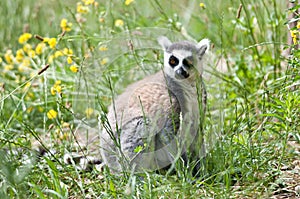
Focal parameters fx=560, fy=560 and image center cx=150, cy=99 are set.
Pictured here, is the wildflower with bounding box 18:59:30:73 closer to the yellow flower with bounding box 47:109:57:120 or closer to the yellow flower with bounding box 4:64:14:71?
the yellow flower with bounding box 4:64:14:71

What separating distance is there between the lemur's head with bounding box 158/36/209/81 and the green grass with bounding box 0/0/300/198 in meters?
0.12

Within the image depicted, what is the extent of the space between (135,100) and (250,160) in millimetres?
905

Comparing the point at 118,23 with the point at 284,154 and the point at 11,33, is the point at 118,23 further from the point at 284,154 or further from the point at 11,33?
the point at 284,154

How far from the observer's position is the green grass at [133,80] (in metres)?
2.98

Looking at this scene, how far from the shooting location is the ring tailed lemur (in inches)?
134

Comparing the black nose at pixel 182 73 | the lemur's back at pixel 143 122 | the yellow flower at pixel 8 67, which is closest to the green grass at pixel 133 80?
the yellow flower at pixel 8 67

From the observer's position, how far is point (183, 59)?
3568 mm

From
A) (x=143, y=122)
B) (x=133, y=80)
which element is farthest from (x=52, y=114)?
(x=133, y=80)

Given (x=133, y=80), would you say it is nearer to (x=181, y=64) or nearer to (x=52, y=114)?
(x=52, y=114)

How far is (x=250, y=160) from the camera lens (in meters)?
3.13

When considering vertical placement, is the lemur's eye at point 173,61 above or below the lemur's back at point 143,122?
above

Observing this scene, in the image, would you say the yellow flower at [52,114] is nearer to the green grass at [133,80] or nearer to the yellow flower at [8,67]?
the green grass at [133,80]

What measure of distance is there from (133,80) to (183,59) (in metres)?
1.26

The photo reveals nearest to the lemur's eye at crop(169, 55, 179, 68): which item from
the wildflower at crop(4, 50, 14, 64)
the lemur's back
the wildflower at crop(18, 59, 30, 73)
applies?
the lemur's back
